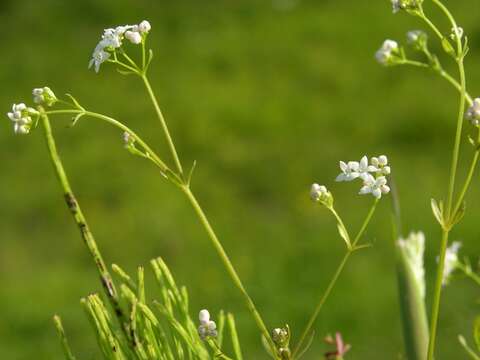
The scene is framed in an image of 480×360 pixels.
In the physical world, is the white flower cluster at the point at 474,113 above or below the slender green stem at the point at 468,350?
above

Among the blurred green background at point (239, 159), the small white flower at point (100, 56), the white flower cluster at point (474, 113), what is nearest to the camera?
the white flower cluster at point (474, 113)

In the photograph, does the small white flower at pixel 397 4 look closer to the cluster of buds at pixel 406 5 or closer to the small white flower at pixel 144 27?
the cluster of buds at pixel 406 5

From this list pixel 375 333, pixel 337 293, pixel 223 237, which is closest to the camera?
pixel 375 333

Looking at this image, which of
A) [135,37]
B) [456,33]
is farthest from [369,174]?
[135,37]

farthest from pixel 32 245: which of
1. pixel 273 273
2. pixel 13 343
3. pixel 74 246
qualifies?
pixel 273 273

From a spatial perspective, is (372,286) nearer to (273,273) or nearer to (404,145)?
(273,273)

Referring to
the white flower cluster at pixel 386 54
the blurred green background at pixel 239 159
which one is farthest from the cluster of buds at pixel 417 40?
the blurred green background at pixel 239 159

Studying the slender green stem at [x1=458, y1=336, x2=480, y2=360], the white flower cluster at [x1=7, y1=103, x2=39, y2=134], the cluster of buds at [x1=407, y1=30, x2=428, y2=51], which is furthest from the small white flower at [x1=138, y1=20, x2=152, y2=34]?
the slender green stem at [x1=458, y1=336, x2=480, y2=360]
